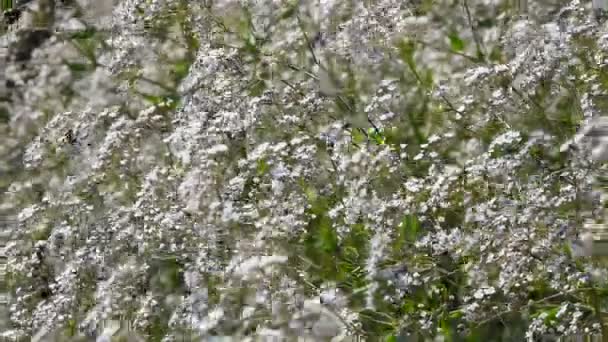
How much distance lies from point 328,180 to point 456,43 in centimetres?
63

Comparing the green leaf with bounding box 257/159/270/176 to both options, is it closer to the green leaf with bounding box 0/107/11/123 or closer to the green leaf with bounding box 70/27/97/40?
the green leaf with bounding box 70/27/97/40

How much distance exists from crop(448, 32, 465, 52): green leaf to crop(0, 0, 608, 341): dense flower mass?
0.03 metres

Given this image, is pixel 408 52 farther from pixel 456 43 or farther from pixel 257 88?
pixel 257 88

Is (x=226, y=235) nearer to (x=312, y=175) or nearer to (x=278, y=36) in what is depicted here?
(x=312, y=175)

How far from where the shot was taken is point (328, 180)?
324 centimetres

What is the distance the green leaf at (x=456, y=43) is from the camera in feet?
11.2

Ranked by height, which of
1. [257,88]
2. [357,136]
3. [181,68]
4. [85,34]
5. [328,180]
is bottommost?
[328,180]

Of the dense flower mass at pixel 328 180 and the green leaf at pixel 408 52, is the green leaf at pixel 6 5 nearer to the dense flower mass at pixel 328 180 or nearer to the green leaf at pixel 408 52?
the dense flower mass at pixel 328 180

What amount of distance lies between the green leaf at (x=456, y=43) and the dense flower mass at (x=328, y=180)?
3 cm

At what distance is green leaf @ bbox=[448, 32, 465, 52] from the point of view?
134 inches

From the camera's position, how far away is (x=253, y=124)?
3.26 metres

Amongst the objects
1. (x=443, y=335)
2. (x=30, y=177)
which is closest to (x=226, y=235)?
(x=443, y=335)

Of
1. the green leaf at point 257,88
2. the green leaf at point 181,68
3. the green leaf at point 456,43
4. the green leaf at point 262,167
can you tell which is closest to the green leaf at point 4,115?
the green leaf at point 181,68

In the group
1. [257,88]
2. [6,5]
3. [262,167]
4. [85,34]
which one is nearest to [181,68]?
[257,88]
